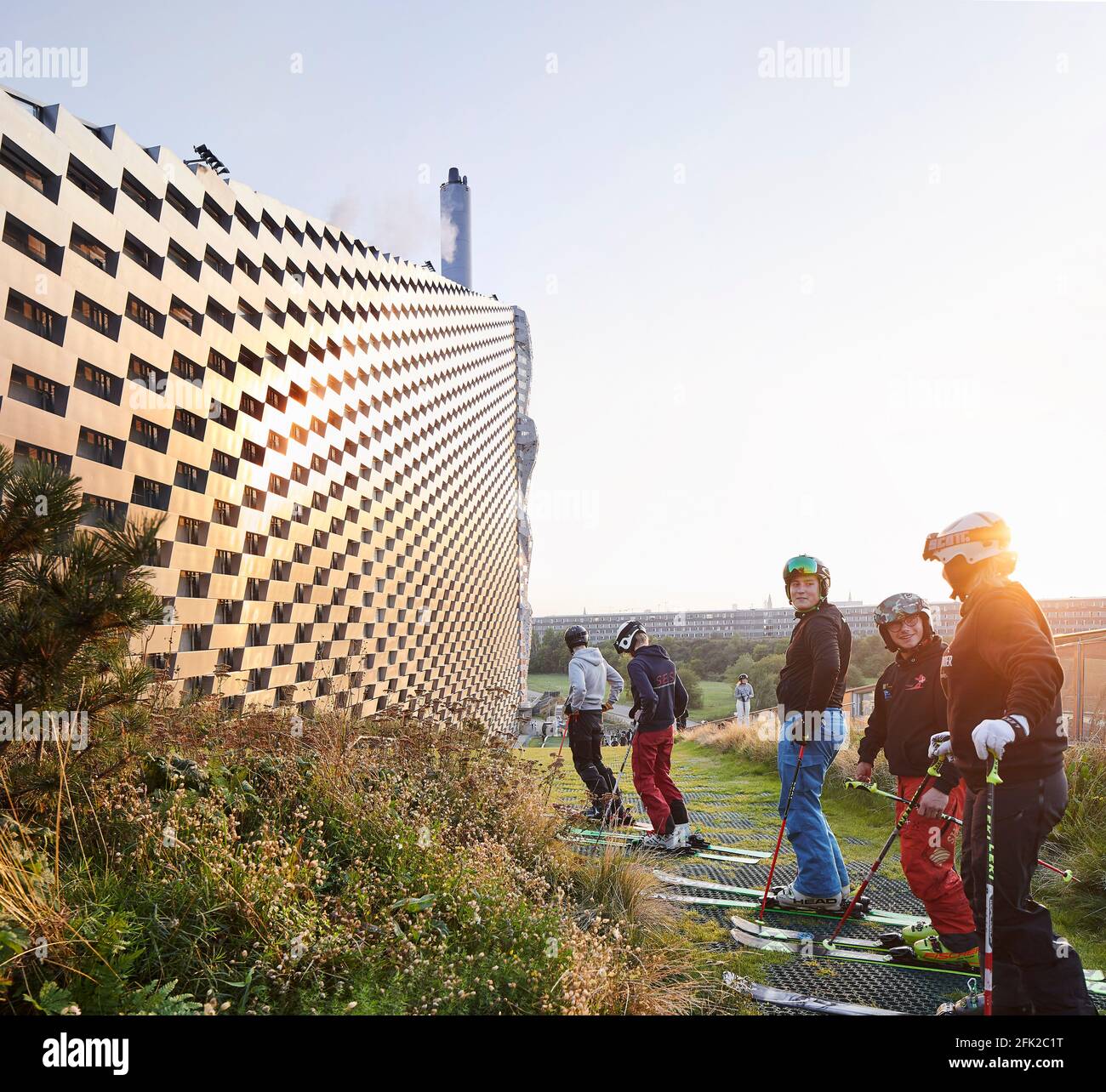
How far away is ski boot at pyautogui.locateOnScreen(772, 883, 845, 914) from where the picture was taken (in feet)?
12.8

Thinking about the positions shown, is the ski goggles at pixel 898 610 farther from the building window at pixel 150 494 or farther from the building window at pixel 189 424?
the building window at pixel 189 424

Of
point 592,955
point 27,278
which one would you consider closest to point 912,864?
point 592,955

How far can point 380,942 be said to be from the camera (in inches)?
101

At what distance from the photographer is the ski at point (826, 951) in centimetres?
315

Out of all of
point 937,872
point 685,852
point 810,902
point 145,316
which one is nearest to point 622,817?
point 685,852

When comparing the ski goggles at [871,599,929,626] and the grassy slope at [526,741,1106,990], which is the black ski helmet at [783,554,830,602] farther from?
the grassy slope at [526,741,1106,990]

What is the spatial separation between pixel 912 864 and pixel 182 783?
340 centimetres

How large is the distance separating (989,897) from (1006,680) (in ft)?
2.53

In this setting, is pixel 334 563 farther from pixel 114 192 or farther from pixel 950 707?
pixel 950 707

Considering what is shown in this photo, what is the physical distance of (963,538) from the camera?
2.94 meters

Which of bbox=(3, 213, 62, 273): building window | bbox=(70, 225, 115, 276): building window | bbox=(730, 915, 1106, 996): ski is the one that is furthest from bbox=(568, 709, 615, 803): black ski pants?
bbox=(3, 213, 62, 273): building window

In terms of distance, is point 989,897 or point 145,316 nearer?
point 989,897

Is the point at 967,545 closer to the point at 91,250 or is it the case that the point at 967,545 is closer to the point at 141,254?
the point at 91,250

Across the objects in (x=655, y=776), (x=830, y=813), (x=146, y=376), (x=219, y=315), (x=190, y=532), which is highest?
(x=219, y=315)
